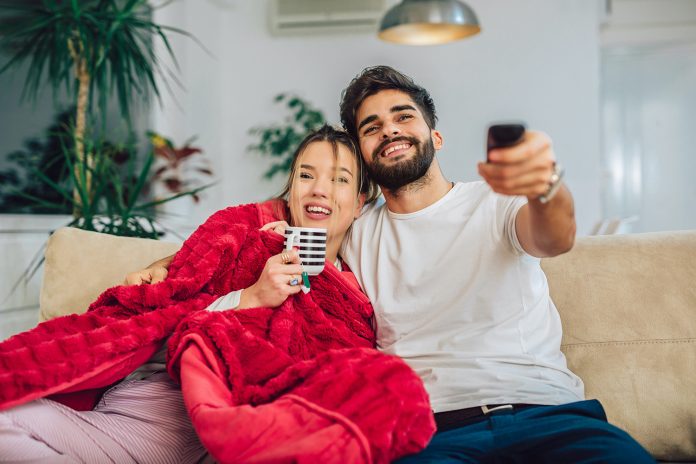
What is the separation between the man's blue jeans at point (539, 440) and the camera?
106 cm

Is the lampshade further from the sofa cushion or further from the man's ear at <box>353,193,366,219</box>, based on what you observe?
the sofa cushion

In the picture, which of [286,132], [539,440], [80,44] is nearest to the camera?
[539,440]

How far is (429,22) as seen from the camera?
289 cm

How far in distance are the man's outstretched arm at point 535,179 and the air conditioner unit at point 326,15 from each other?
3.90m

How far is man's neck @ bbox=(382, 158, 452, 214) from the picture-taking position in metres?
1.54

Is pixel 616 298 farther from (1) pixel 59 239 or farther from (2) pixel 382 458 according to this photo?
(1) pixel 59 239

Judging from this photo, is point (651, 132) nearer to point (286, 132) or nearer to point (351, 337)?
point (286, 132)

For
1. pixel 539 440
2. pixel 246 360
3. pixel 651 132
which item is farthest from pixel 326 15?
pixel 539 440

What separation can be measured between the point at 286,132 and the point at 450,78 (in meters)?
1.34

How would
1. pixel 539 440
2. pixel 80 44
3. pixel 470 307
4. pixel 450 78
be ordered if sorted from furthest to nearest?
1. pixel 450 78
2. pixel 80 44
3. pixel 470 307
4. pixel 539 440

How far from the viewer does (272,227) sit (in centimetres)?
151

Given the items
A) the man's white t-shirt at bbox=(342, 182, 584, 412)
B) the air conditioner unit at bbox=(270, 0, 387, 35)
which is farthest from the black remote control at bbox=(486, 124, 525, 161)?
the air conditioner unit at bbox=(270, 0, 387, 35)

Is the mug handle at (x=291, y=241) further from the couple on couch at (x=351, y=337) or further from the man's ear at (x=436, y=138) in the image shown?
the man's ear at (x=436, y=138)

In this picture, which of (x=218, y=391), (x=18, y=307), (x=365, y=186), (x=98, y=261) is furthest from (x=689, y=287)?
(x=18, y=307)
